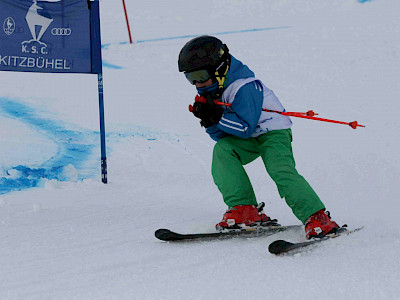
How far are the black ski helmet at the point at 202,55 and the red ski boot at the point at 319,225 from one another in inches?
37.7

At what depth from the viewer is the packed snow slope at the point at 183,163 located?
2.32 meters

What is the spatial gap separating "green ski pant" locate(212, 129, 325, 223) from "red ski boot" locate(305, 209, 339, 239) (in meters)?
0.03

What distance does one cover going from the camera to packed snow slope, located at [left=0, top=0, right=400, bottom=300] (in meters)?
2.32

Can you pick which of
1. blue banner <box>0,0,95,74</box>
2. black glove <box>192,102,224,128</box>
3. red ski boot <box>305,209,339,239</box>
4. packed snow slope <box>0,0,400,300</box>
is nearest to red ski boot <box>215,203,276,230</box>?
packed snow slope <box>0,0,400,300</box>

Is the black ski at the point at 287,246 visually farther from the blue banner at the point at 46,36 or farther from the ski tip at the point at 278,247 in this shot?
the blue banner at the point at 46,36

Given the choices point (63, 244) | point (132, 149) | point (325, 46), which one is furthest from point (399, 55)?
point (63, 244)

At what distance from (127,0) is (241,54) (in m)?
4.54

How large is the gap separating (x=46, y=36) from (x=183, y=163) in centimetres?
195

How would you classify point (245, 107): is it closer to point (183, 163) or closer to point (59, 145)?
point (183, 163)

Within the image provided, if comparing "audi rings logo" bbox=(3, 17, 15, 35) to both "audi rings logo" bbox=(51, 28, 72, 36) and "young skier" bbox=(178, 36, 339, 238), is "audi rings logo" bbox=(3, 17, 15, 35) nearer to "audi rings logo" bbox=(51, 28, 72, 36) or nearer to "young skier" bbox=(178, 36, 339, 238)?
"audi rings logo" bbox=(51, 28, 72, 36)

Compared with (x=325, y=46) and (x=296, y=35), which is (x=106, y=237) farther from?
(x=296, y=35)

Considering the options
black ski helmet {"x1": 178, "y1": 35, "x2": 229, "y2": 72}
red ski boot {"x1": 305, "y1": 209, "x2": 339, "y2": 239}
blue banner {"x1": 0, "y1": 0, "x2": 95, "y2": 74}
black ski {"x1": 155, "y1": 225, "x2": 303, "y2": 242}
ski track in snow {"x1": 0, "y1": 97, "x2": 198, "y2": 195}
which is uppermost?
black ski helmet {"x1": 178, "y1": 35, "x2": 229, "y2": 72}

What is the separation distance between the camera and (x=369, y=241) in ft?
9.27

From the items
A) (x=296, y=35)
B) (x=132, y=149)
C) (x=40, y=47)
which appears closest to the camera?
(x=40, y=47)
